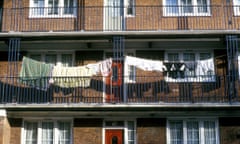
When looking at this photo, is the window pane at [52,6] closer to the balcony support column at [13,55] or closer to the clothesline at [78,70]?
the balcony support column at [13,55]

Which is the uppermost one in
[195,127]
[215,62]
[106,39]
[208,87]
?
[106,39]

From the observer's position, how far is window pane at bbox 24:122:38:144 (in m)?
16.6

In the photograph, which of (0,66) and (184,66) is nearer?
(184,66)

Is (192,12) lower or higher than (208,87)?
higher

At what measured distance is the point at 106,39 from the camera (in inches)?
652

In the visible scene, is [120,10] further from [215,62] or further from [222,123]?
[222,123]

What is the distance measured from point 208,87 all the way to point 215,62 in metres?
1.32

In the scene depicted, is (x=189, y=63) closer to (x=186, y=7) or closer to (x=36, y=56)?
(x=186, y=7)

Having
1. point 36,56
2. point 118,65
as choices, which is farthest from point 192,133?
point 36,56

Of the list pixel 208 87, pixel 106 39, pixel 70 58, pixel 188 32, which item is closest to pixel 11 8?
pixel 70 58

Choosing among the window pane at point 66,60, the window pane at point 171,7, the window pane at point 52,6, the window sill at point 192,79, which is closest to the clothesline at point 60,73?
the window pane at point 66,60

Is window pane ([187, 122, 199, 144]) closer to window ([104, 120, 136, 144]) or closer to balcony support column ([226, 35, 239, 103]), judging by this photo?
balcony support column ([226, 35, 239, 103])

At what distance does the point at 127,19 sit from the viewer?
1759cm

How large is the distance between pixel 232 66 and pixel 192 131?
3421 millimetres
